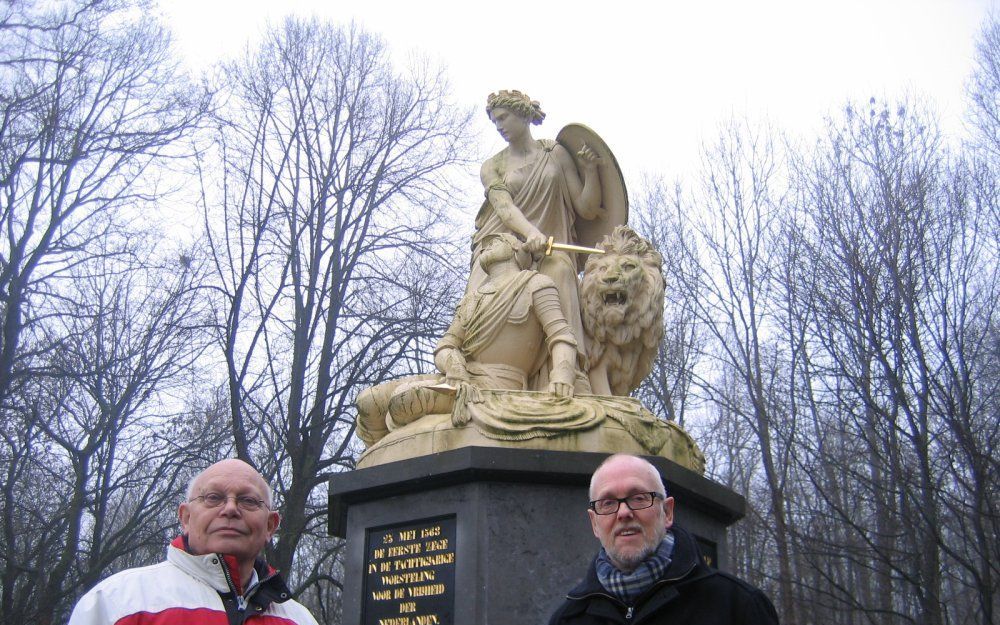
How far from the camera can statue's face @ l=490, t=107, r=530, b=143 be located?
748cm

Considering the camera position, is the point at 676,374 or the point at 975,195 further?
the point at 676,374

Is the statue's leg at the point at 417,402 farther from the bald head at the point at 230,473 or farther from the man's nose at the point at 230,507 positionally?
the man's nose at the point at 230,507

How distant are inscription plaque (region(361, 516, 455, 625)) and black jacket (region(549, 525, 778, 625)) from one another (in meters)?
2.59

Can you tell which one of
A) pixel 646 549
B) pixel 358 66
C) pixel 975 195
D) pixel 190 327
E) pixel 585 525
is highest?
pixel 358 66

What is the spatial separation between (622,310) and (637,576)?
4.09m

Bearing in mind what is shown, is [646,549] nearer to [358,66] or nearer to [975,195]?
[975,195]

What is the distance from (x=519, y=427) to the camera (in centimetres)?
543

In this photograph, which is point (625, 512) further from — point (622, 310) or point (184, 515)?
point (622, 310)

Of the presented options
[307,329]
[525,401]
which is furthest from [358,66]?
[525,401]

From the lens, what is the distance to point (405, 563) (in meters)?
5.46

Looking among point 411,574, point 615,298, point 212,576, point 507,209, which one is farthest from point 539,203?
point 212,576

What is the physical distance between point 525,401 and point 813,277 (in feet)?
28.1

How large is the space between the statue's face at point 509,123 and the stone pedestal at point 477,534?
3236 mm

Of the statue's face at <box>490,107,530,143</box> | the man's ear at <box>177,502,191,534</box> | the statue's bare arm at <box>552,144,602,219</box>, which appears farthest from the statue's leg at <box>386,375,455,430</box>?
the man's ear at <box>177,502,191,534</box>
